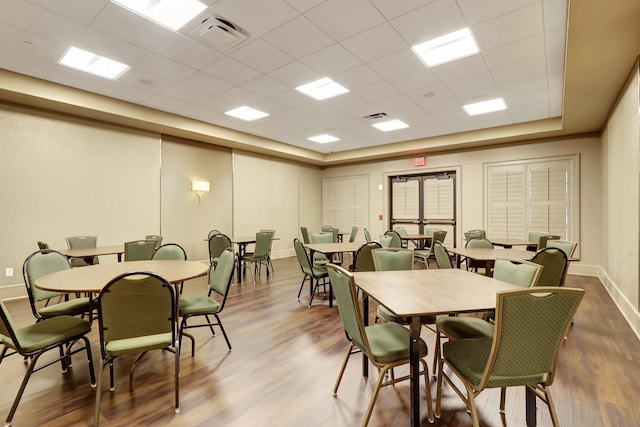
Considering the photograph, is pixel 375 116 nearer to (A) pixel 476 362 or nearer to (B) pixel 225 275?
(B) pixel 225 275

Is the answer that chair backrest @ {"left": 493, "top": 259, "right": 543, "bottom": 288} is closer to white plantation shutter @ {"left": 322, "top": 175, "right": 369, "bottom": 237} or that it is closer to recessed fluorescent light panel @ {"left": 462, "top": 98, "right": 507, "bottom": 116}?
recessed fluorescent light panel @ {"left": 462, "top": 98, "right": 507, "bottom": 116}

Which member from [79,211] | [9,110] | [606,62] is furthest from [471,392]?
[9,110]

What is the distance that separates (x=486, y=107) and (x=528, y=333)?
5.16 meters

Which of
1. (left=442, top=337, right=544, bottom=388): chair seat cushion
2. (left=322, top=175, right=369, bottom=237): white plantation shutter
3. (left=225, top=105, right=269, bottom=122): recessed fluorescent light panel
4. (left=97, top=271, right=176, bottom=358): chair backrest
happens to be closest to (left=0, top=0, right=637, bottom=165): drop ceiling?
(left=225, top=105, right=269, bottom=122): recessed fluorescent light panel

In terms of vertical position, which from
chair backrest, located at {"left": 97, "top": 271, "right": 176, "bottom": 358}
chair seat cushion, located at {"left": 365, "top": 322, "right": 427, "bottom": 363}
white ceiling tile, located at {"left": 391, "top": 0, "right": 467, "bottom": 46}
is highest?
white ceiling tile, located at {"left": 391, "top": 0, "right": 467, "bottom": 46}

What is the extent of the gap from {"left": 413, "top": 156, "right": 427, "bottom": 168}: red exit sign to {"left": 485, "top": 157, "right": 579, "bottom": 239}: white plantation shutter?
151cm

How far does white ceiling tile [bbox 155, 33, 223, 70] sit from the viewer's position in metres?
3.39

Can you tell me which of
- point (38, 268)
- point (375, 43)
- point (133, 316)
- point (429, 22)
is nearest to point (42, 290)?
point (38, 268)

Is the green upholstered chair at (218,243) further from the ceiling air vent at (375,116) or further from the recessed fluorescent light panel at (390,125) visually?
the recessed fluorescent light panel at (390,125)

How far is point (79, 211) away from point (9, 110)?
168 centimetres

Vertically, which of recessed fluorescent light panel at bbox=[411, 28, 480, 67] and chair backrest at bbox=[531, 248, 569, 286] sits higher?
recessed fluorescent light panel at bbox=[411, 28, 480, 67]

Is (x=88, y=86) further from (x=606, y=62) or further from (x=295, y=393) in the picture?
(x=606, y=62)

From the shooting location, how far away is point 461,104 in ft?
17.5

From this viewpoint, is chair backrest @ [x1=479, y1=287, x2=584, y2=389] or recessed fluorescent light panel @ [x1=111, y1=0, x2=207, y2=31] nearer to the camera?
chair backrest @ [x1=479, y1=287, x2=584, y2=389]
